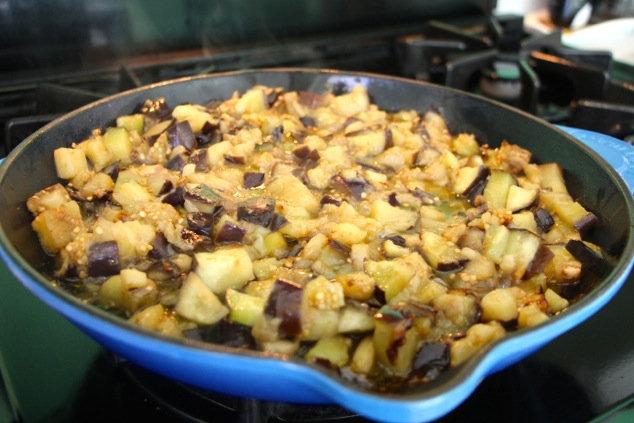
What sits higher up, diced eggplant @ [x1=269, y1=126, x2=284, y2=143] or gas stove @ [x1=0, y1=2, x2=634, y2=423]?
diced eggplant @ [x1=269, y1=126, x2=284, y2=143]

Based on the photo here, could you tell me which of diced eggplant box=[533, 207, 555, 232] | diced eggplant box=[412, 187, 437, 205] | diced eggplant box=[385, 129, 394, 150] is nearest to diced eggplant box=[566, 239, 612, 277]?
diced eggplant box=[533, 207, 555, 232]

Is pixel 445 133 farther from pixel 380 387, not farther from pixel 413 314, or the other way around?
pixel 380 387

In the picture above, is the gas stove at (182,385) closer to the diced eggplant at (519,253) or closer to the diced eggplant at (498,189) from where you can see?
the diced eggplant at (519,253)

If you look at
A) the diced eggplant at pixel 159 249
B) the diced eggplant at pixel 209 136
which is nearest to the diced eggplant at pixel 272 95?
the diced eggplant at pixel 209 136

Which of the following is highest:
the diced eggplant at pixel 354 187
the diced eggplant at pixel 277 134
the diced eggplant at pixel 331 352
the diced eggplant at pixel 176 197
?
the diced eggplant at pixel 277 134

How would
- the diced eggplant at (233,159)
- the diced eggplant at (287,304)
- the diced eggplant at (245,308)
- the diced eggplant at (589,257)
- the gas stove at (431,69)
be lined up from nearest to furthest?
the diced eggplant at (287,304)
the diced eggplant at (245,308)
the diced eggplant at (589,257)
the diced eggplant at (233,159)
the gas stove at (431,69)

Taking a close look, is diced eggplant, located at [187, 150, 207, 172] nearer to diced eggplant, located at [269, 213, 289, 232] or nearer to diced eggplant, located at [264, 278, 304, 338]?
diced eggplant, located at [269, 213, 289, 232]

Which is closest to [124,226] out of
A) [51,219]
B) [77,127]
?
[51,219]

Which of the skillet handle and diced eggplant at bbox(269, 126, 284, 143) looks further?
diced eggplant at bbox(269, 126, 284, 143)
